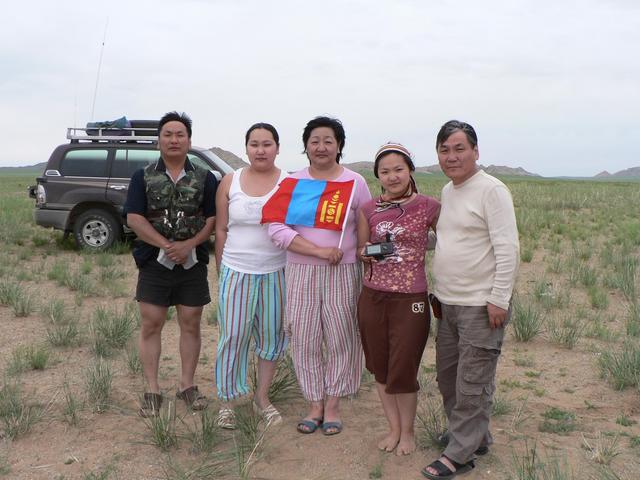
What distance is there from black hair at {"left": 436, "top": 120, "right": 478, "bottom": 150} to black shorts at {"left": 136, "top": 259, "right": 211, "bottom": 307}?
1.87m

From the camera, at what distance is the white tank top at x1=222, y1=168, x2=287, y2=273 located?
3.87m

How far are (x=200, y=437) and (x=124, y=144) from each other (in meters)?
7.56

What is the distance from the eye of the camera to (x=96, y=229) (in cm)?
1067

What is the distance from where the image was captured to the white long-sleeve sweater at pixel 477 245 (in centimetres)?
316

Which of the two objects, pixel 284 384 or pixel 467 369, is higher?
pixel 467 369

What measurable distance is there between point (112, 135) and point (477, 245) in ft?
27.9

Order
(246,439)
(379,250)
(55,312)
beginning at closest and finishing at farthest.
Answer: (379,250)
(246,439)
(55,312)

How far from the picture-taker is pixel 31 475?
352 cm

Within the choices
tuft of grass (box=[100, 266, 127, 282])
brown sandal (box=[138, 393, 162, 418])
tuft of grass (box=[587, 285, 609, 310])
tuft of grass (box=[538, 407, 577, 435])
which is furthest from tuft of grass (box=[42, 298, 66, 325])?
tuft of grass (box=[587, 285, 609, 310])

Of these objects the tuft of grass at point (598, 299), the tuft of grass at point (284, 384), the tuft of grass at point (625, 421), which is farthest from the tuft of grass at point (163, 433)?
the tuft of grass at point (598, 299)

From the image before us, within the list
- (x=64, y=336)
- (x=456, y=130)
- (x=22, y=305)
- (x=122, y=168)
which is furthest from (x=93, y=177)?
(x=456, y=130)

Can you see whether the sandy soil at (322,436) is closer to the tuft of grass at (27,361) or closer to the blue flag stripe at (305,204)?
the tuft of grass at (27,361)

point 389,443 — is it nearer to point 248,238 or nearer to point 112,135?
point 248,238

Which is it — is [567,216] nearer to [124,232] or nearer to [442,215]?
[124,232]
